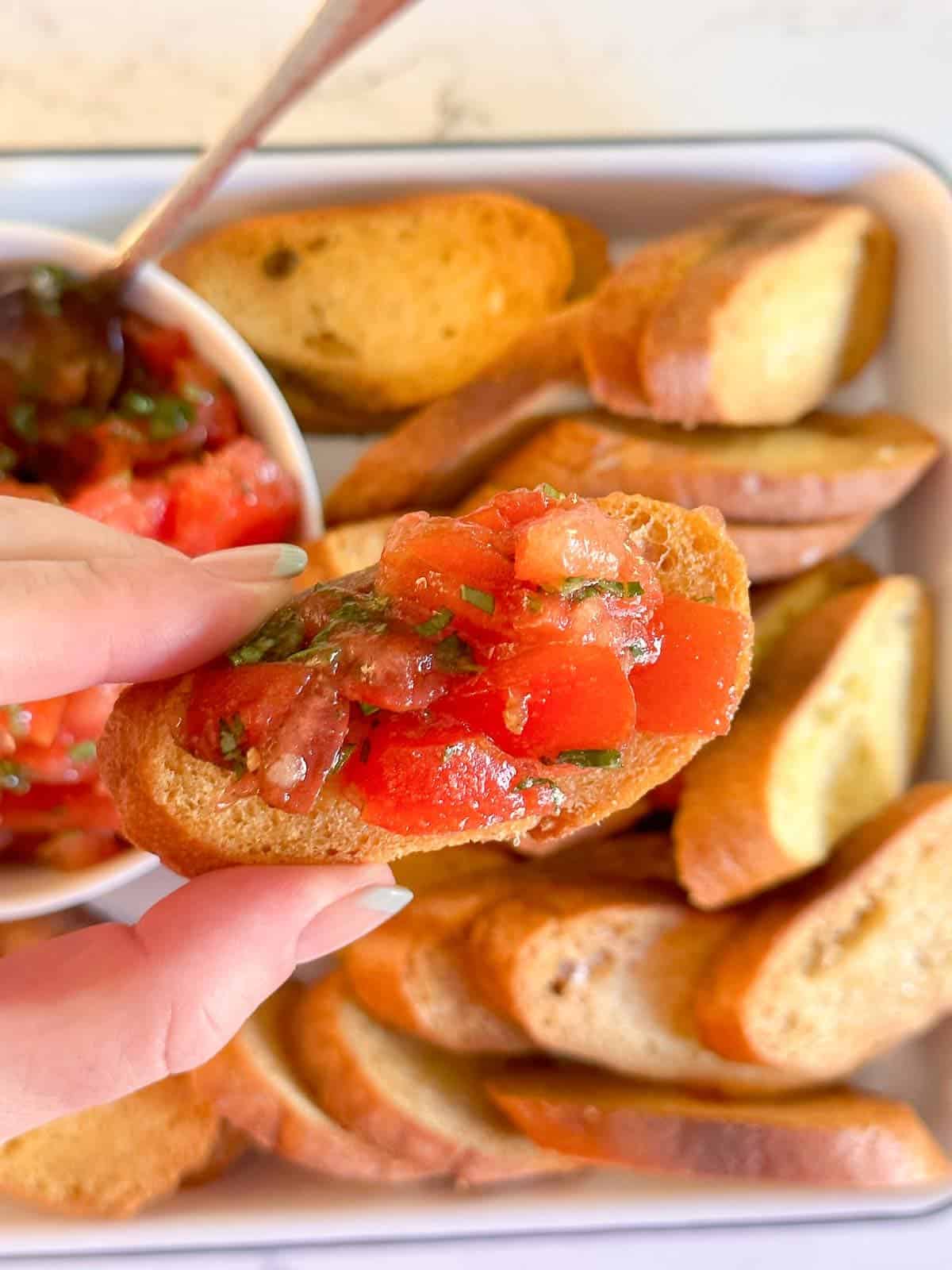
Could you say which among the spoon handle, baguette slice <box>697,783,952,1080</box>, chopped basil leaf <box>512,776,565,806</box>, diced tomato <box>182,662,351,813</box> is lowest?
baguette slice <box>697,783,952,1080</box>

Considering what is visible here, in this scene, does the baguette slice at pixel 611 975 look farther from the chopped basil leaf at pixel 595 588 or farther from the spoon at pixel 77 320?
the spoon at pixel 77 320

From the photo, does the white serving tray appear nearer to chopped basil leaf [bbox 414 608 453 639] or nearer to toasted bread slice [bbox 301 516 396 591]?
toasted bread slice [bbox 301 516 396 591]

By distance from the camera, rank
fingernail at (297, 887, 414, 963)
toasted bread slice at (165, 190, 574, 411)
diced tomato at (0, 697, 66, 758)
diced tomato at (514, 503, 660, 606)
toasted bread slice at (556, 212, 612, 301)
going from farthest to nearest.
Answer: toasted bread slice at (556, 212, 612, 301) < toasted bread slice at (165, 190, 574, 411) < diced tomato at (0, 697, 66, 758) < fingernail at (297, 887, 414, 963) < diced tomato at (514, 503, 660, 606)

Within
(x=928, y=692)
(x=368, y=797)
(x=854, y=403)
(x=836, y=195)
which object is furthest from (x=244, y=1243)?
(x=836, y=195)

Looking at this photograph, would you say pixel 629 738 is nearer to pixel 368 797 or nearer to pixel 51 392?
pixel 368 797

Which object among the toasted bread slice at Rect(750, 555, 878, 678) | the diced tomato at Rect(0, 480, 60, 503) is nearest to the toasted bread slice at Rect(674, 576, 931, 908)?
the toasted bread slice at Rect(750, 555, 878, 678)

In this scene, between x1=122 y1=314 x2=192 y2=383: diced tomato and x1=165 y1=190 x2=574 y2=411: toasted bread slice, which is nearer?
x1=122 y1=314 x2=192 y2=383: diced tomato

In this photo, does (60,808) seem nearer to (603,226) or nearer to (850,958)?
(850,958)

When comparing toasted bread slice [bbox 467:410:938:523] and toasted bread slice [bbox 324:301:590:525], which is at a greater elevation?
toasted bread slice [bbox 324:301:590:525]

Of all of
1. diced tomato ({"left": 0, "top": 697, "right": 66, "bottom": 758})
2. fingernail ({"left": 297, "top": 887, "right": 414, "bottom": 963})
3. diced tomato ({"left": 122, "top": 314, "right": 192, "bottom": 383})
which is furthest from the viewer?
diced tomato ({"left": 122, "top": 314, "right": 192, "bottom": 383})
